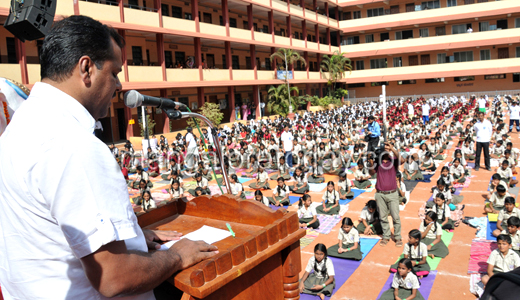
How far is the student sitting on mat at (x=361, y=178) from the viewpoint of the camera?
987 cm

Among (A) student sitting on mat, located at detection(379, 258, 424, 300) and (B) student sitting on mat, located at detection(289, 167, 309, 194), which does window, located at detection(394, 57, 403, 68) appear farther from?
(A) student sitting on mat, located at detection(379, 258, 424, 300)

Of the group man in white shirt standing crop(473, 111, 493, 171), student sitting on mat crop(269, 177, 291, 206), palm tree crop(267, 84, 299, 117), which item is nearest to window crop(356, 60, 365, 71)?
palm tree crop(267, 84, 299, 117)

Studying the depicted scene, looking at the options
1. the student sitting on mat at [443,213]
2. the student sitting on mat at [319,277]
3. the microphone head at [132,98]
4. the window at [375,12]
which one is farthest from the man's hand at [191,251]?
the window at [375,12]

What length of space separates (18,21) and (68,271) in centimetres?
189

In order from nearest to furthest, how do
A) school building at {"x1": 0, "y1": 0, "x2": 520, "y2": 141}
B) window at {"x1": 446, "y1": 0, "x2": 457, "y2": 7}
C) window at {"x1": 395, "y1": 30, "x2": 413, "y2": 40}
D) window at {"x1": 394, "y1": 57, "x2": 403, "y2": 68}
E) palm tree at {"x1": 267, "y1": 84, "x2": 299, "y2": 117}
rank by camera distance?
school building at {"x1": 0, "y1": 0, "x2": 520, "y2": 141} < palm tree at {"x1": 267, "y1": 84, "x2": 299, "y2": 117} < window at {"x1": 446, "y1": 0, "x2": 457, "y2": 7} < window at {"x1": 395, "y1": 30, "x2": 413, "y2": 40} < window at {"x1": 394, "y1": 57, "x2": 403, "y2": 68}

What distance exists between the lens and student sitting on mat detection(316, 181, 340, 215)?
811 cm

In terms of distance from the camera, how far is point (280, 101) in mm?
26312

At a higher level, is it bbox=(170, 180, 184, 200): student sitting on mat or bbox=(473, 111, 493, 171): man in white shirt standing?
bbox=(473, 111, 493, 171): man in white shirt standing

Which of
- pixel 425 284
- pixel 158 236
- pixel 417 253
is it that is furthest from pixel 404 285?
pixel 158 236

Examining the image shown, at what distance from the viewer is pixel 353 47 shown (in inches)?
1443

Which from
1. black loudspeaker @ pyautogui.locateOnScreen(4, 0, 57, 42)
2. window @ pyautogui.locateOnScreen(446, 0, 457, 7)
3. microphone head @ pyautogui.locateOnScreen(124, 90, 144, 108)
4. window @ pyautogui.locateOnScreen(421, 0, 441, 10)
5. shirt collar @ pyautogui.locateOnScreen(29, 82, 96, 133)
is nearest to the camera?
shirt collar @ pyautogui.locateOnScreen(29, 82, 96, 133)

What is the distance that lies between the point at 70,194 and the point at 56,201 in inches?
1.7

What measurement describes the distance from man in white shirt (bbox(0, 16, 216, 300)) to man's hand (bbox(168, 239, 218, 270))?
0.01 m

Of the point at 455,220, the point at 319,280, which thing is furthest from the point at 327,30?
the point at 319,280
